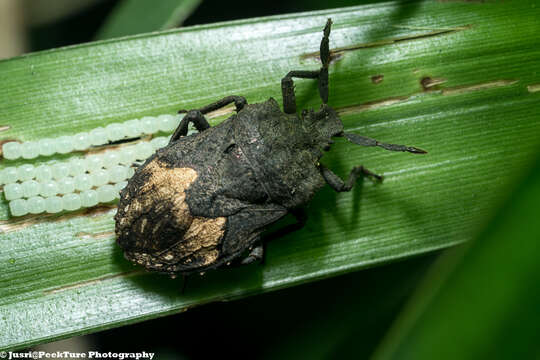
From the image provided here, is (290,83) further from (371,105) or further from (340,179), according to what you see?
(340,179)

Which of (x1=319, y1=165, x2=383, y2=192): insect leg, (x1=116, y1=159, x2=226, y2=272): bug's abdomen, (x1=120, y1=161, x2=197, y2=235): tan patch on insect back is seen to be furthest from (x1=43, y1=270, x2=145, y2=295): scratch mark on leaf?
(x1=319, y1=165, x2=383, y2=192): insect leg

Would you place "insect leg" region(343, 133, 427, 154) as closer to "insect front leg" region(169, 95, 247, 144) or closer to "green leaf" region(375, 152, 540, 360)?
"insect front leg" region(169, 95, 247, 144)

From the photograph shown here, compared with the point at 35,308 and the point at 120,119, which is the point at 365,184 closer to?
the point at 120,119

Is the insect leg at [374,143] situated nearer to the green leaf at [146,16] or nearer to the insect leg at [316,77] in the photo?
the insect leg at [316,77]

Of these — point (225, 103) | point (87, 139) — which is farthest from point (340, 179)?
point (87, 139)

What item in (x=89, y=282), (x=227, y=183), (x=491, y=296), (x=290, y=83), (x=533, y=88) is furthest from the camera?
(x=533, y=88)

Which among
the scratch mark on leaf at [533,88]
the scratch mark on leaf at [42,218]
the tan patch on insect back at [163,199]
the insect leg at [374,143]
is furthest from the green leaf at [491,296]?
the scratch mark on leaf at [42,218]
